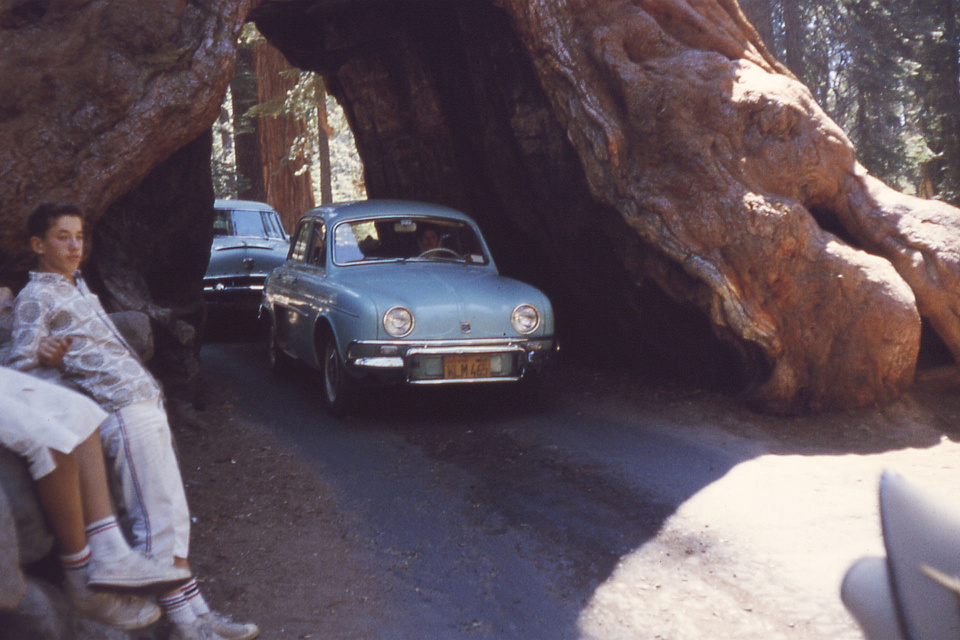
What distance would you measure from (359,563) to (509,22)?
265 inches

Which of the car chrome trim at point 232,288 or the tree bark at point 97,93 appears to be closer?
the tree bark at point 97,93

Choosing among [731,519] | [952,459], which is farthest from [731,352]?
[731,519]

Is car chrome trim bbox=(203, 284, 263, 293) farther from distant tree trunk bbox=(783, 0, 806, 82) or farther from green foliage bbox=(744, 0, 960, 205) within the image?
distant tree trunk bbox=(783, 0, 806, 82)

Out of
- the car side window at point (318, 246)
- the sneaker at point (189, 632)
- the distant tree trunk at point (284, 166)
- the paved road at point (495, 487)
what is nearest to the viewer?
the sneaker at point (189, 632)

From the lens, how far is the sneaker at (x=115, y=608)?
10.4 ft

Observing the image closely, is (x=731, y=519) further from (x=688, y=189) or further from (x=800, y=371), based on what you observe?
(x=688, y=189)

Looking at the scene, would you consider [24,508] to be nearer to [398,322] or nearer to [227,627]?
[227,627]

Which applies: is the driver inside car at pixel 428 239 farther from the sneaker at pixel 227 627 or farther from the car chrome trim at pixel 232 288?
the sneaker at pixel 227 627

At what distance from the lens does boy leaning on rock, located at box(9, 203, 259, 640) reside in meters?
3.45

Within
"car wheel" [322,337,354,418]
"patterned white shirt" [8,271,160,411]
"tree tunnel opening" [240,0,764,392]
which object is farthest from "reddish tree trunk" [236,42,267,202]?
"patterned white shirt" [8,271,160,411]

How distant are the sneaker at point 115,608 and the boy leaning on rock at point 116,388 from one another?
0.11m

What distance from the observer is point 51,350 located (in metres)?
3.48

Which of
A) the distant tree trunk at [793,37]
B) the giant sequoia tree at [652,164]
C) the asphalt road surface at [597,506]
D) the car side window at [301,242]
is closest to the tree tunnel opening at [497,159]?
the giant sequoia tree at [652,164]

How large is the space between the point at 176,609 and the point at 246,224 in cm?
1029
